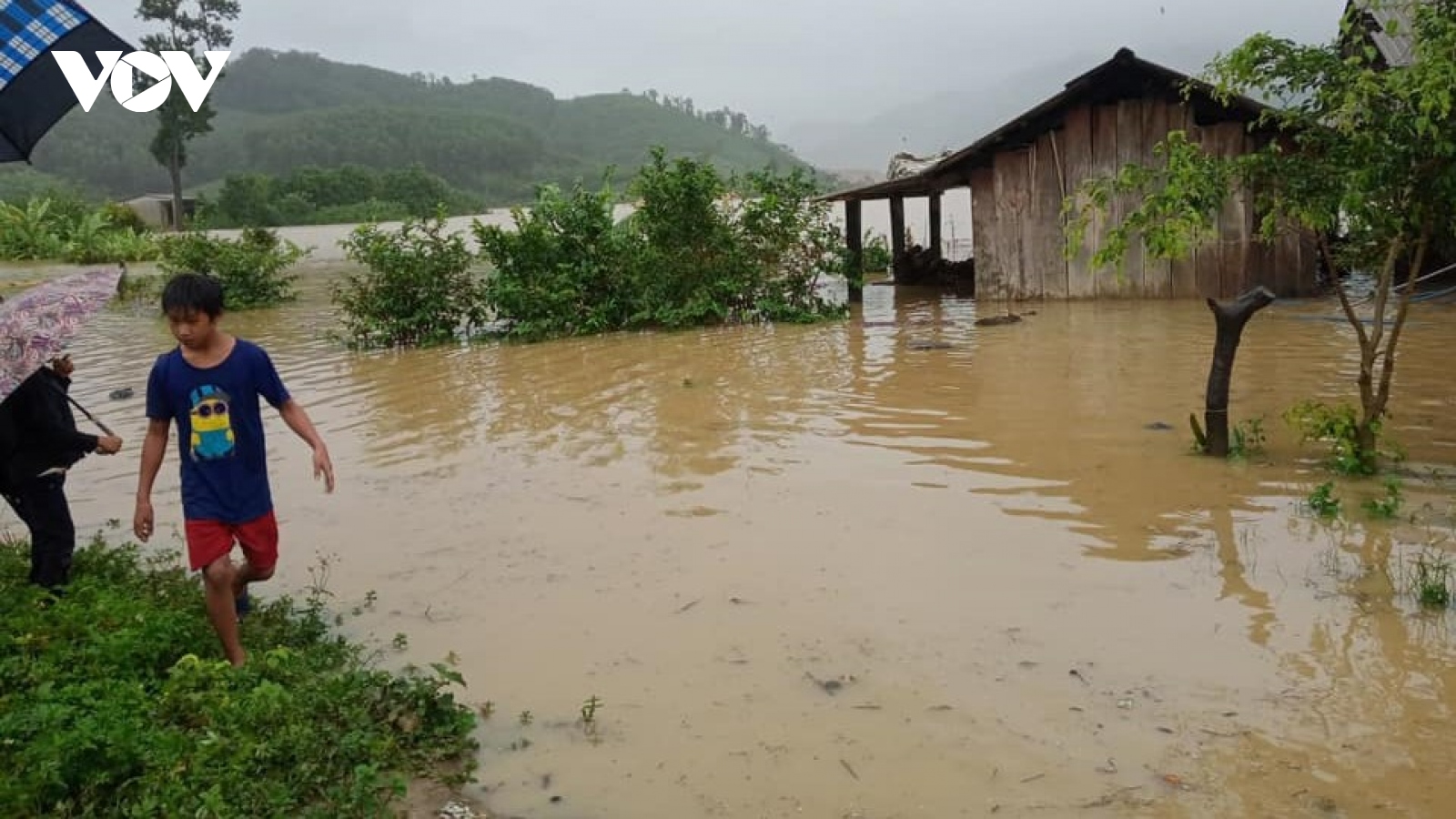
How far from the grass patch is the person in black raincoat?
0.22 meters

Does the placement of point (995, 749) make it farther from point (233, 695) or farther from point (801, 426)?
point (801, 426)

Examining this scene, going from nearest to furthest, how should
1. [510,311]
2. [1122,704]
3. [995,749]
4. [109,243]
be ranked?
[995,749] → [1122,704] → [510,311] → [109,243]

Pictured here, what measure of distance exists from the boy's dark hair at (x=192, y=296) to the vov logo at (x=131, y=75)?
4.35ft

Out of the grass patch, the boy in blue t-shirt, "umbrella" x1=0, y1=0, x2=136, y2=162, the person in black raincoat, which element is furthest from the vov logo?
the grass patch

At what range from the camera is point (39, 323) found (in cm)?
449

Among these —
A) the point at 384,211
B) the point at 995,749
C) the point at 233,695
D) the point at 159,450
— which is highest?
the point at 384,211

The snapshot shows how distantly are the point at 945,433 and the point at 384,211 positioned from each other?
52.6 metres

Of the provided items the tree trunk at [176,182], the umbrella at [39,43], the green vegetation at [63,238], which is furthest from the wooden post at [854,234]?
the tree trunk at [176,182]

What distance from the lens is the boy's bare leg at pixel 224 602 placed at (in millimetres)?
4117

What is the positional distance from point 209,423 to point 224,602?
27.0 inches

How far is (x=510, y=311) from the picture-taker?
14500mm

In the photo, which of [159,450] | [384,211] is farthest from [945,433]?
[384,211]

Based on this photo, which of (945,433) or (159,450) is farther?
(945,433)

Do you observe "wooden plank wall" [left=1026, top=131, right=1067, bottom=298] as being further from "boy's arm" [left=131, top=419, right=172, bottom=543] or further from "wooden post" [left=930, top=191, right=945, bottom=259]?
"boy's arm" [left=131, top=419, right=172, bottom=543]
